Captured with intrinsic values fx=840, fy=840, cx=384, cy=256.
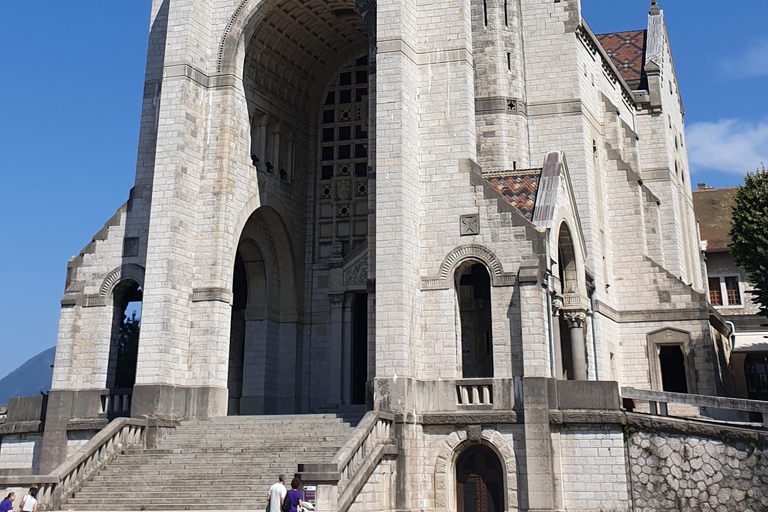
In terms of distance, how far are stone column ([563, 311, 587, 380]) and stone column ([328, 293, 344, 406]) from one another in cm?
742

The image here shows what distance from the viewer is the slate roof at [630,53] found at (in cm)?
3984

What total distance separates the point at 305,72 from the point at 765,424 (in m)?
19.8

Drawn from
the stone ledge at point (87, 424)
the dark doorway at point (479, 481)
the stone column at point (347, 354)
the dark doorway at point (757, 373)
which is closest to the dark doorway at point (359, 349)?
the stone column at point (347, 354)

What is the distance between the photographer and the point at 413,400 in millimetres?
21859

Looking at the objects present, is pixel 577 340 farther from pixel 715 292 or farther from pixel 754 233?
pixel 715 292

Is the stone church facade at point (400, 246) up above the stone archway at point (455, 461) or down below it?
above

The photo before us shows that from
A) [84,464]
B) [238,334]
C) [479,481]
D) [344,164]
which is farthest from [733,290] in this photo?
[84,464]

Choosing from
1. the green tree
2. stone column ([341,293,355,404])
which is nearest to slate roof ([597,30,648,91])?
the green tree

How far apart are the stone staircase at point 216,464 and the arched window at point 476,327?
5.80 meters

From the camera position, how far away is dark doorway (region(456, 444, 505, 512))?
2162 centimetres

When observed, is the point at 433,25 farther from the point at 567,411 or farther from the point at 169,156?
the point at 567,411

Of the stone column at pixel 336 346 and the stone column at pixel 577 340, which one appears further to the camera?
the stone column at pixel 336 346

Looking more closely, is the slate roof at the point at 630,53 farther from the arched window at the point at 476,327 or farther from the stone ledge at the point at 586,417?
the stone ledge at the point at 586,417

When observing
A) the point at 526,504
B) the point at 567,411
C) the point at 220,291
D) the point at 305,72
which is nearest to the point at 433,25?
the point at 305,72
